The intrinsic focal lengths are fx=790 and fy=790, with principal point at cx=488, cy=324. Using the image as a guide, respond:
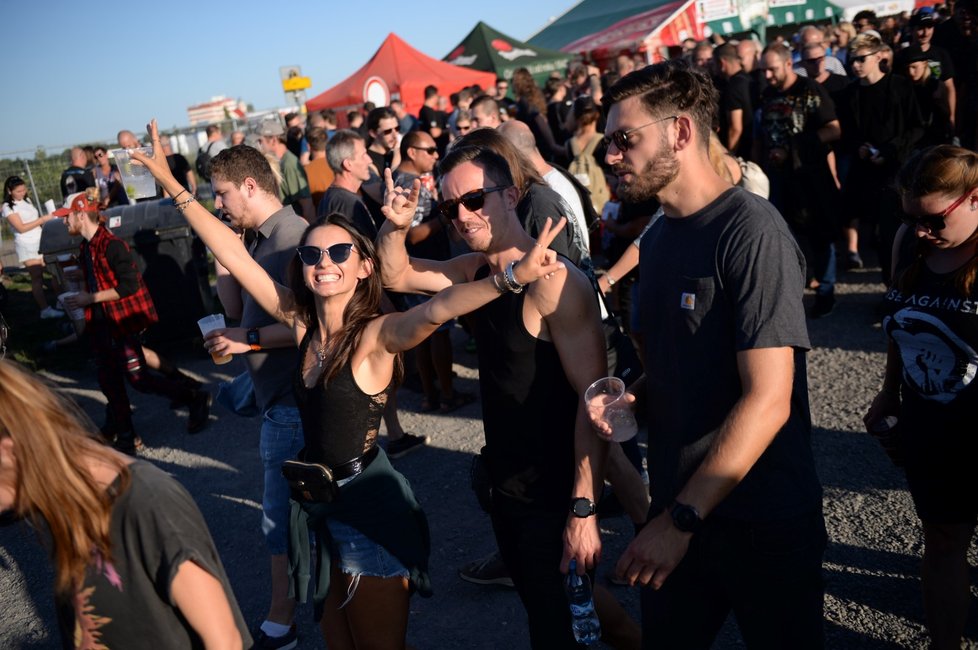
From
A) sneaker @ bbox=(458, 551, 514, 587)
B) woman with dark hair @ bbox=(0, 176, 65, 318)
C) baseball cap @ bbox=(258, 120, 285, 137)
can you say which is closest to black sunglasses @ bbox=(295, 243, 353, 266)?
sneaker @ bbox=(458, 551, 514, 587)

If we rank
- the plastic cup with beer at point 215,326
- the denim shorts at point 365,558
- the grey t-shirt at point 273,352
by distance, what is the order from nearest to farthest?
the denim shorts at point 365,558 < the plastic cup with beer at point 215,326 < the grey t-shirt at point 273,352

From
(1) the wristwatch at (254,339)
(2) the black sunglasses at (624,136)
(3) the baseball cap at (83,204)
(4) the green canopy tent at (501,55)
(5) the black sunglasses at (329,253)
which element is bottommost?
(1) the wristwatch at (254,339)

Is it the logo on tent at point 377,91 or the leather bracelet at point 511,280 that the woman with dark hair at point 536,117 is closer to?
the logo on tent at point 377,91

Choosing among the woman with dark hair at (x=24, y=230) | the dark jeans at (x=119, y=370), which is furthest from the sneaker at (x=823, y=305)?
the woman with dark hair at (x=24, y=230)

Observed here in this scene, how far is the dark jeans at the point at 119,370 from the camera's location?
238 inches

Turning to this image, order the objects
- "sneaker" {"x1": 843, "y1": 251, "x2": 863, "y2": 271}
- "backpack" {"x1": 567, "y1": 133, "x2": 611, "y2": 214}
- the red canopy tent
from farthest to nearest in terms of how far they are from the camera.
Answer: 1. the red canopy tent
2. "sneaker" {"x1": 843, "y1": 251, "x2": 863, "y2": 271}
3. "backpack" {"x1": 567, "y1": 133, "x2": 611, "y2": 214}

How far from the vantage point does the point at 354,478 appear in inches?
104

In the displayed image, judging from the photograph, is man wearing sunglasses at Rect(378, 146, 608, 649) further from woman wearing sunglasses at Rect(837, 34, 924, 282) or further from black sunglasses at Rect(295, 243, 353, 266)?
woman wearing sunglasses at Rect(837, 34, 924, 282)

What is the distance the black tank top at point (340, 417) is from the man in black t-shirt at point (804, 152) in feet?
16.3

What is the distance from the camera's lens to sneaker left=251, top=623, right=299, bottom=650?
3.55m

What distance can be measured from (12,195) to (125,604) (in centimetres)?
1155

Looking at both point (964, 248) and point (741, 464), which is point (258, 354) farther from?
point (964, 248)

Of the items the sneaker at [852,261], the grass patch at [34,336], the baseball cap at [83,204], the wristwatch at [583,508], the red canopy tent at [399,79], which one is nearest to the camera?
the wristwatch at [583,508]

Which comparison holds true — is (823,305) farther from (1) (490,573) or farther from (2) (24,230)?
(2) (24,230)
